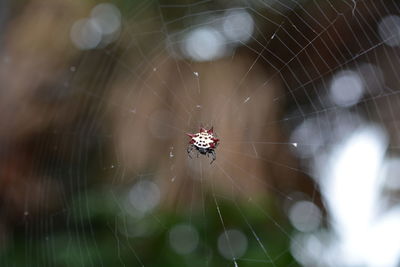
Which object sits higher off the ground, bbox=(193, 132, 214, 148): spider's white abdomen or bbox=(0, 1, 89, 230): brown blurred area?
bbox=(0, 1, 89, 230): brown blurred area

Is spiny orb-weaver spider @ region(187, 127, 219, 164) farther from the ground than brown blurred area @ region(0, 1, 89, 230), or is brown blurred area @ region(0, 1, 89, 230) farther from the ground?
brown blurred area @ region(0, 1, 89, 230)

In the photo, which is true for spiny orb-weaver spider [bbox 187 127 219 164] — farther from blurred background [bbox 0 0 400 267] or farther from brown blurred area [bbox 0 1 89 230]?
brown blurred area [bbox 0 1 89 230]

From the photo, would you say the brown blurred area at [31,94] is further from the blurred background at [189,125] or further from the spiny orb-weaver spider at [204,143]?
the spiny orb-weaver spider at [204,143]

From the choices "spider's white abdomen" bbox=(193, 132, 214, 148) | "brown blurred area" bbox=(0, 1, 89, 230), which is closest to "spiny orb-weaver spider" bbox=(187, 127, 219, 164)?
"spider's white abdomen" bbox=(193, 132, 214, 148)

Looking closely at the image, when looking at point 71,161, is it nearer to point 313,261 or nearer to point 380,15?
point 313,261

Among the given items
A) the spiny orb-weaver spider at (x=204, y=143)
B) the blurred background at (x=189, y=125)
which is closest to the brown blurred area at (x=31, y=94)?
the blurred background at (x=189, y=125)

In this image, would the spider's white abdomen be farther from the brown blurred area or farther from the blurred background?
the brown blurred area
